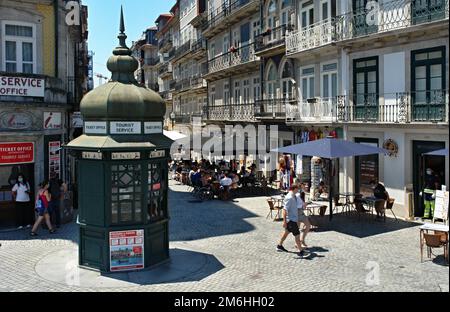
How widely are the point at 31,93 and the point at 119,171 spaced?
742cm

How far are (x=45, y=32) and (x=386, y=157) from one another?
1328cm

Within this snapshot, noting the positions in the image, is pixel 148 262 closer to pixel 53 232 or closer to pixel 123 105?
pixel 123 105

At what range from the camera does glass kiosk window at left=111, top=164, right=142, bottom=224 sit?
34.7 ft

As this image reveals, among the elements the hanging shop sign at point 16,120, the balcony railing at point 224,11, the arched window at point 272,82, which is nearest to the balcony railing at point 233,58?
the arched window at point 272,82

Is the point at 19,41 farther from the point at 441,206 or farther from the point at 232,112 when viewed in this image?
the point at 232,112

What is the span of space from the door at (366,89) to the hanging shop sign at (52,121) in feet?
38.1

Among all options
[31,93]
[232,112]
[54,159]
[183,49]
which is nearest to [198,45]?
[183,49]

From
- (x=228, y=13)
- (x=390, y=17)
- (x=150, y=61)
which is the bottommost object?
(x=390, y=17)

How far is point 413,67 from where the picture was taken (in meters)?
17.5

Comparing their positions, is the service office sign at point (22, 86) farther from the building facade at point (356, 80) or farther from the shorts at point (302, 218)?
the building facade at point (356, 80)

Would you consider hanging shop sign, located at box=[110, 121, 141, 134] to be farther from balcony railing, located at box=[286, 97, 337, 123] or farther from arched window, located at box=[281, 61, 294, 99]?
arched window, located at box=[281, 61, 294, 99]

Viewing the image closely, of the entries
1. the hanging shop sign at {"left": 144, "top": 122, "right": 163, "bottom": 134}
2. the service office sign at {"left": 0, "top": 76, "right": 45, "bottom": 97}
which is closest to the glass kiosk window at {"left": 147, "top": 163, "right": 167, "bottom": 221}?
the hanging shop sign at {"left": 144, "top": 122, "right": 163, "bottom": 134}

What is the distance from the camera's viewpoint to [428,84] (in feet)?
55.9

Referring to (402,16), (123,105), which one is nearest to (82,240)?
(123,105)
